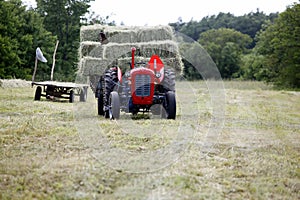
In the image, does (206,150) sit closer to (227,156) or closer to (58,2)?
(227,156)

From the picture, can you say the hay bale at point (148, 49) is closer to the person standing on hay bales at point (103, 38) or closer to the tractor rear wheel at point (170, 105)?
the person standing on hay bales at point (103, 38)

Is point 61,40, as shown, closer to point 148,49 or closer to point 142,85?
point 148,49

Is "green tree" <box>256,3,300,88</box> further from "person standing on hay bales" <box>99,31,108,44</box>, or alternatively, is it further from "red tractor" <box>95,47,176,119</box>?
"red tractor" <box>95,47,176,119</box>

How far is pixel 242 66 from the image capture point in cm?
4931

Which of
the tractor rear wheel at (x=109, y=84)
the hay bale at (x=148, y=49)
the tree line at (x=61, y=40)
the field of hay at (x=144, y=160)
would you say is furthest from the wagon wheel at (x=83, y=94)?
the tree line at (x=61, y=40)

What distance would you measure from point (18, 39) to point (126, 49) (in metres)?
17.1

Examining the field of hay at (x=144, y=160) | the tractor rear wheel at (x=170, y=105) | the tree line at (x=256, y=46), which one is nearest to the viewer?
the field of hay at (x=144, y=160)

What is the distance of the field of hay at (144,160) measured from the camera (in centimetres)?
388

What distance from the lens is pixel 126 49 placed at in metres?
15.6

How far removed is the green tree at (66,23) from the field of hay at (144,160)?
26.0 meters

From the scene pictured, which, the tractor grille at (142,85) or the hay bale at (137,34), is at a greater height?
the hay bale at (137,34)

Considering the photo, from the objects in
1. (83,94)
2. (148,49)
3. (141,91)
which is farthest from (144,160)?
(148,49)

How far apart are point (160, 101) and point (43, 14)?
29.7m

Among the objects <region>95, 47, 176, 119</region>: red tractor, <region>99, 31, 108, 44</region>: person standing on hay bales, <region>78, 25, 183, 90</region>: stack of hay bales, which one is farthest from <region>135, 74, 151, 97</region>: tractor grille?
<region>99, 31, 108, 44</region>: person standing on hay bales
